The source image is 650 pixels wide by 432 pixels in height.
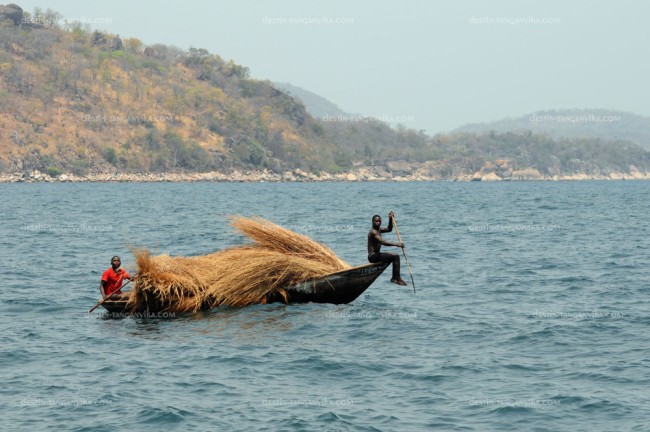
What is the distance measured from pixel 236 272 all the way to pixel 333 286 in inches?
83.0

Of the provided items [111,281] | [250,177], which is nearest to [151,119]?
[250,177]

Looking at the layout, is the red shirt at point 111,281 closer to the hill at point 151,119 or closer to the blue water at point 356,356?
the blue water at point 356,356

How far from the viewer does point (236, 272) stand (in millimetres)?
18203

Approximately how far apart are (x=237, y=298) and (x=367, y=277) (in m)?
2.81

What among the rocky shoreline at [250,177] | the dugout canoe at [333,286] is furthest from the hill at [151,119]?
the dugout canoe at [333,286]

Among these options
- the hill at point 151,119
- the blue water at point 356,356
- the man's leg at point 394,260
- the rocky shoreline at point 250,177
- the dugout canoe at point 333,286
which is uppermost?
the hill at point 151,119

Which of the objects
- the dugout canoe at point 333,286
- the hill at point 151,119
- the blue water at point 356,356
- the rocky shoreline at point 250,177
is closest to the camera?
the blue water at point 356,356

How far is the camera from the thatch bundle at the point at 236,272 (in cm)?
1758

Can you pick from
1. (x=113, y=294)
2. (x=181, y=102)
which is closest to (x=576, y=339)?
(x=113, y=294)

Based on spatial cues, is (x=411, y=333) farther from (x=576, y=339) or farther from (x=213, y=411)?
(x=213, y=411)

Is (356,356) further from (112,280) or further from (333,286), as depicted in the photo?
(112,280)

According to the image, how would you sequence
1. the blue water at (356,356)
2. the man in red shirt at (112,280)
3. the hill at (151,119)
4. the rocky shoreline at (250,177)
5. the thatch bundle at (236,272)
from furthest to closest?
the hill at (151,119) < the rocky shoreline at (250,177) < the man in red shirt at (112,280) < the thatch bundle at (236,272) < the blue water at (356,356)

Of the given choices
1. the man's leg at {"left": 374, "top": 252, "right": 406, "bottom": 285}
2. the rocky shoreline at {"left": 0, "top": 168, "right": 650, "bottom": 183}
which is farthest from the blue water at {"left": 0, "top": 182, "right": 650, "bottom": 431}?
the rocky shoreline at {"left": 0, "top": 168, "right": 650, "bottom": 183}

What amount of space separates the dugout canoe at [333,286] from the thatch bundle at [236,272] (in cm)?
13
